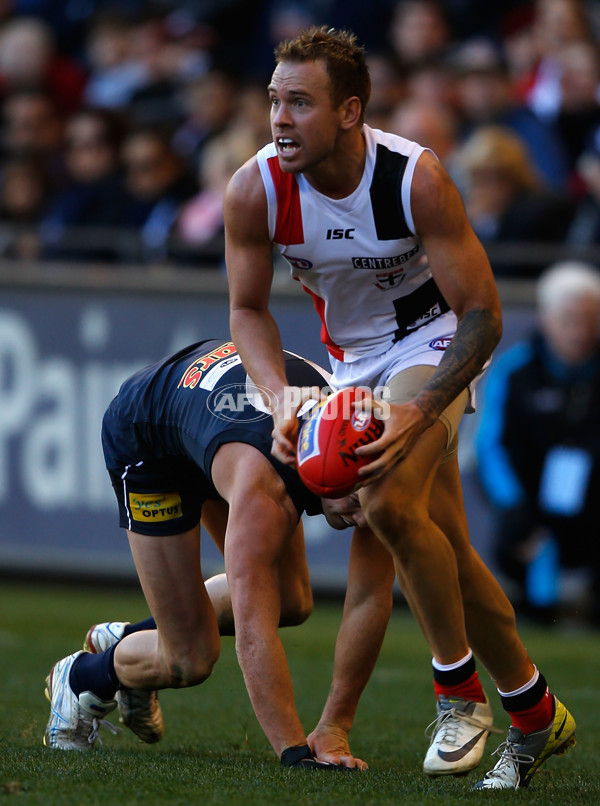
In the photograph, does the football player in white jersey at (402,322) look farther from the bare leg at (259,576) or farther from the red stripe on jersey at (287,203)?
the bare leg at (259,576)

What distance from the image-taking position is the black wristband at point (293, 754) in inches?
167

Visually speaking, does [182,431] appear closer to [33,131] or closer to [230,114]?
[230,114]

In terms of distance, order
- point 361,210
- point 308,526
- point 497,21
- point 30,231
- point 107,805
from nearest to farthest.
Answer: point 107,805 → point 361,210 → point 308,526 → point 30,231 → point 497,21

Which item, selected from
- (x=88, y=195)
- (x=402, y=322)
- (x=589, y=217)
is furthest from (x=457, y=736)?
(x=88, y=195)

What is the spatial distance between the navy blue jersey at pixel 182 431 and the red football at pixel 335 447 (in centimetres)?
34

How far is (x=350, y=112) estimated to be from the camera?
4.46 m

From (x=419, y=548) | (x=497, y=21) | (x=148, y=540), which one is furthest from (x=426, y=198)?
(x=497, y=21)

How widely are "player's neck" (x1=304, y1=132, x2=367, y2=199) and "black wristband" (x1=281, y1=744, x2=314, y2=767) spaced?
1.79 metres

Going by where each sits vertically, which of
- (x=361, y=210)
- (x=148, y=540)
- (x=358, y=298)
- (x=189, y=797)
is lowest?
(x=189, y=797)

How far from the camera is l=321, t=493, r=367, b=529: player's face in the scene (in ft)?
14.5

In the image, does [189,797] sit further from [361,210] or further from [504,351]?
[504,351]

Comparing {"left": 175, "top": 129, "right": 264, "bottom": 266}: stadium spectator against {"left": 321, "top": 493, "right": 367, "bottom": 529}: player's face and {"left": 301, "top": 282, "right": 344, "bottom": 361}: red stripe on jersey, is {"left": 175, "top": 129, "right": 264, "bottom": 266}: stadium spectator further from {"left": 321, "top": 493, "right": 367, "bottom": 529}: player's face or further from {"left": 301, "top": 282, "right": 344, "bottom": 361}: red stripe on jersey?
{"left": 321, "top": 493, "right": 367, "bottom": 529}: player's face

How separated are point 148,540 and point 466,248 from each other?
1490 millimetres

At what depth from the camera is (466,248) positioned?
4.38 metres
